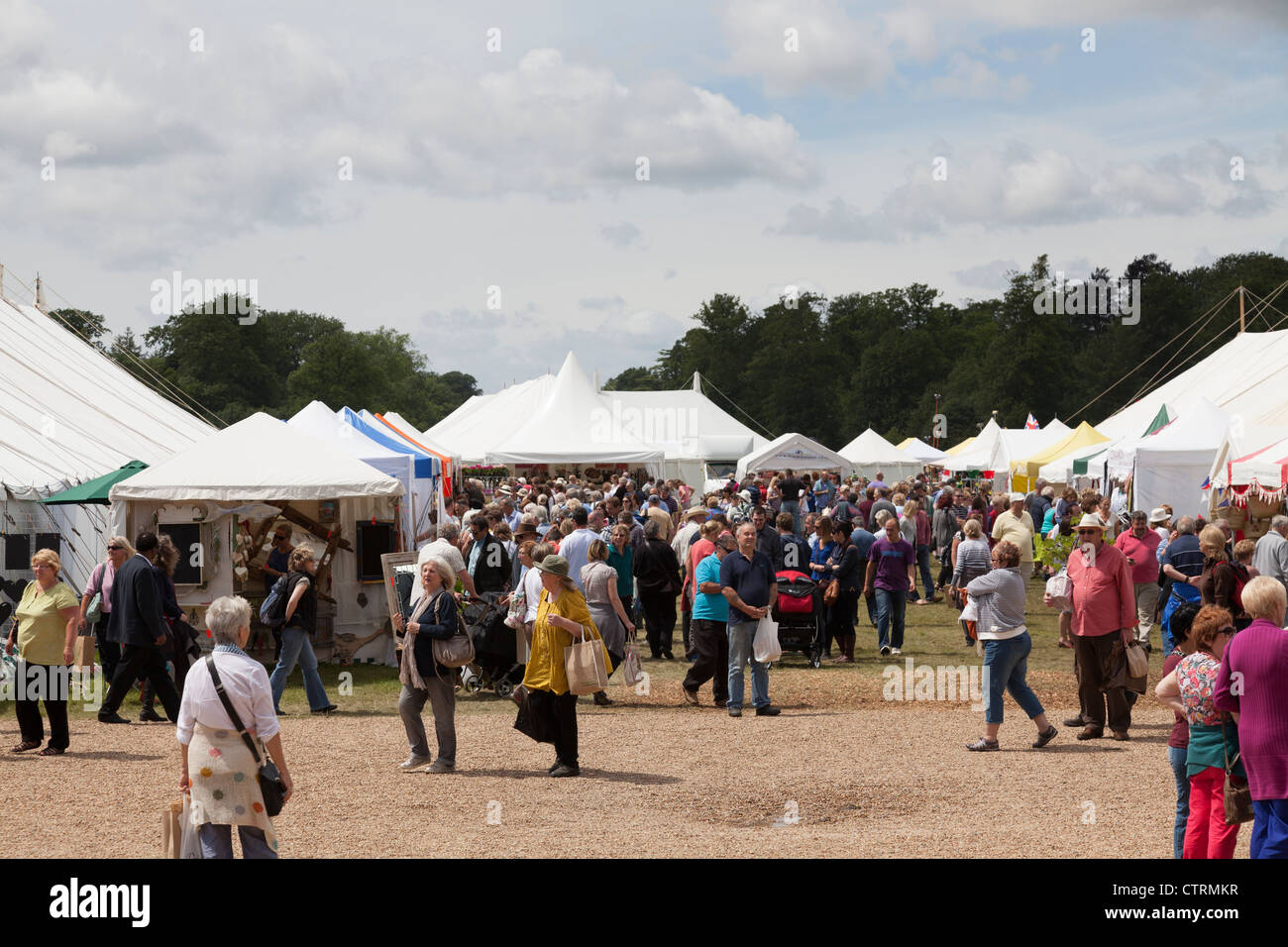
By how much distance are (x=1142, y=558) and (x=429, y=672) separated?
775 centimetres

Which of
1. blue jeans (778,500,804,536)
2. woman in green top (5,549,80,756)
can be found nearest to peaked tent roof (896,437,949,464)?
blue jeans (778,500,804,536)

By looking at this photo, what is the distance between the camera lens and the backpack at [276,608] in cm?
1120

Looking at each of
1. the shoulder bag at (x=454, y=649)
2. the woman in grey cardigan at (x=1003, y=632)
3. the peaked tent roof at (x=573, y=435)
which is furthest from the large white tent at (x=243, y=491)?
the peaked tent roof at (x=573, y=435)

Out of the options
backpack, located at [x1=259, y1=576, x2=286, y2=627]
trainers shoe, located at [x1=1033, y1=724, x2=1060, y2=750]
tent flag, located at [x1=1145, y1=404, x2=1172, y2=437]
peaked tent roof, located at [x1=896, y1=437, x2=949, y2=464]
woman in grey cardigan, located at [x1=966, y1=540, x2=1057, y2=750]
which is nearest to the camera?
woman in grey cardigan, located at [x1=966, y1=540, x2=1057, y2=750]

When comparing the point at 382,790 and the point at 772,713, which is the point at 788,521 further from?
the point at 382,790

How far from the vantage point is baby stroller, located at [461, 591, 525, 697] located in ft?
39.3

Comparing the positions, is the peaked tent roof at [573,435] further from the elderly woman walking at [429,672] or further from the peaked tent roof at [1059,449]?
the elderly woman walking at [429,672]

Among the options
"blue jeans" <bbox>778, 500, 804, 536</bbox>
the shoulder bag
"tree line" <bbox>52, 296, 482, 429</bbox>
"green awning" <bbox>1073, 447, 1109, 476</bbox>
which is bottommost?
the shoulder bag

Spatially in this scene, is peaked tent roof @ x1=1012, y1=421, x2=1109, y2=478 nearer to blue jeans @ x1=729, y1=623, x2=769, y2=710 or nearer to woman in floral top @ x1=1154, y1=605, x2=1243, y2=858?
blue jeans @ x1=729, y1=623, x2=769, y2=710

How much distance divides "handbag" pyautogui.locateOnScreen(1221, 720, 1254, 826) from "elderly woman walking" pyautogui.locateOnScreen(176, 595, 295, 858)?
12.6ft

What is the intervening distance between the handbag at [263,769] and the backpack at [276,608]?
5920 millimetres

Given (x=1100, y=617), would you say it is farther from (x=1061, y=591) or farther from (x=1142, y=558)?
(x=1142, y=558)

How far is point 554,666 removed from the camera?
8.77 meters

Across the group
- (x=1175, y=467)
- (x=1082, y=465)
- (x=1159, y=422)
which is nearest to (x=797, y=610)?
(x=1175, y=467)
